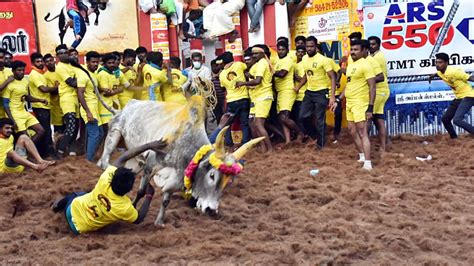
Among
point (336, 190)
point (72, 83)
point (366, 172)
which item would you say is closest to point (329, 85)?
point (366, 172)

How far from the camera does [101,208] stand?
661cm

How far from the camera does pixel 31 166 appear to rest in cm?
971

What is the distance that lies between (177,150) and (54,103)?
4.83 metres

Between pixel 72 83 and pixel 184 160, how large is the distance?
13.9 ft

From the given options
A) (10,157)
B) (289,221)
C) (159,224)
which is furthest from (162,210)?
(10,157)

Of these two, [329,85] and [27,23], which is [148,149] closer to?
[329,85]

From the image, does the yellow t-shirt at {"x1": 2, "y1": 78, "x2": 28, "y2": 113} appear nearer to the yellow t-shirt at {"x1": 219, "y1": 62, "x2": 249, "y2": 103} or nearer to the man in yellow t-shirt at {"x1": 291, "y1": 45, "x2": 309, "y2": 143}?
the yellow t-shirt at {"x1": 219, "y1": 62, "x2": 249, "y2": 103}

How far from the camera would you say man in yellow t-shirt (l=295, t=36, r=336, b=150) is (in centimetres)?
1108

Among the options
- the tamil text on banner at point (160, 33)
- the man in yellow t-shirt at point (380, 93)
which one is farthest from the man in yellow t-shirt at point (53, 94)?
the man in yellow t-shirt at point (380, 93)

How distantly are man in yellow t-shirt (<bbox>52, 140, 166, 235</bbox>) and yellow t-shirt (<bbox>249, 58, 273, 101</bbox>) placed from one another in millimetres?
4439

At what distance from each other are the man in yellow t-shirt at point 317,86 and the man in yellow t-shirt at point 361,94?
3.01 feet

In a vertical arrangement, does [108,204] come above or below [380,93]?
below

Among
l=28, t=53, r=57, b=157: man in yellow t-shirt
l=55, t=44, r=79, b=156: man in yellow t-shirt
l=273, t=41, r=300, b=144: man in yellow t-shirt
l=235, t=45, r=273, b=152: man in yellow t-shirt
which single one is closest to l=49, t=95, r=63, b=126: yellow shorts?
l=28, t=53, r=57, b=157: man in yellow t-shirt

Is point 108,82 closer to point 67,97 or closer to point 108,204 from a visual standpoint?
point 67,97
